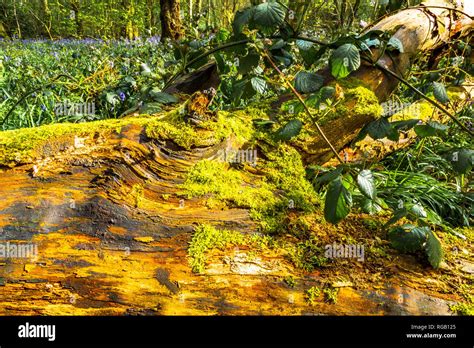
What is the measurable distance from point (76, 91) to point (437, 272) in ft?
12.5

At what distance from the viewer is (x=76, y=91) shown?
4.16 meters

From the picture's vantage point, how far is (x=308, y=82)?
6.39 feet

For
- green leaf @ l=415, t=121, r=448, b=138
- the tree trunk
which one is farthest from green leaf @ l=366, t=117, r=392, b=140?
the tree trunk

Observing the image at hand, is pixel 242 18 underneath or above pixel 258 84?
above

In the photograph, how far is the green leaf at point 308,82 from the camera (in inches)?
75.8

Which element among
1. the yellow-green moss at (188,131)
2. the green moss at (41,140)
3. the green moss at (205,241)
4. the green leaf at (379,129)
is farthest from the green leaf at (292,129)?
the green moss at (41,140)

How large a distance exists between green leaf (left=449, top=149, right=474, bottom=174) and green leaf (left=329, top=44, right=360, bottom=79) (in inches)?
27.8

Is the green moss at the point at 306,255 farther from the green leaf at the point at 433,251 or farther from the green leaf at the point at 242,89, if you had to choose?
the green leaf at the point at 242,89

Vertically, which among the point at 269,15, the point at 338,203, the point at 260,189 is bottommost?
the point at 338,203

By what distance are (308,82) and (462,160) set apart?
0.87 metres

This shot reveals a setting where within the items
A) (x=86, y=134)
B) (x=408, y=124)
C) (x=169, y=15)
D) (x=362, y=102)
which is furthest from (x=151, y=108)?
(x=169, y=15)

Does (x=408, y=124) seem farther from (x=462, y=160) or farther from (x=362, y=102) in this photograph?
(x=362, y=102)

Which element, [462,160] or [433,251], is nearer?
[433,251]
